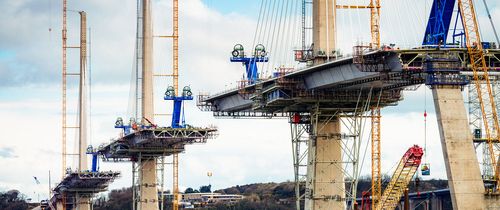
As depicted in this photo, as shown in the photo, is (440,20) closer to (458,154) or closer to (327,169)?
(458,154)

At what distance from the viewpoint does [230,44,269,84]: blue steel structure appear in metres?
178

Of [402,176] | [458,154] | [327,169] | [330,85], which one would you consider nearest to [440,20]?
[458,154]

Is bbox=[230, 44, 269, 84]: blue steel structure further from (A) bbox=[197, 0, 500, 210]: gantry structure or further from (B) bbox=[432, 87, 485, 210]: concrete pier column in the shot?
(B) bbox=[432, 87, 485, 210]: concrete pier column

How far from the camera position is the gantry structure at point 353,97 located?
108750mm

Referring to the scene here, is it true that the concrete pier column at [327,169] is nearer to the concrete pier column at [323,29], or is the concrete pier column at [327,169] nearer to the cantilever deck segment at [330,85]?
the cantilever deck segment at [330,85]

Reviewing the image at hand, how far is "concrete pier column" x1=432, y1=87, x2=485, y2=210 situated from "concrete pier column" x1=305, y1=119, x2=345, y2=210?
146ft

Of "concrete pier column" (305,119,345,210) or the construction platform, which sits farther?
"concrete pier column" (305,119,345,210)

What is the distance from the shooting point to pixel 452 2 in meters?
119

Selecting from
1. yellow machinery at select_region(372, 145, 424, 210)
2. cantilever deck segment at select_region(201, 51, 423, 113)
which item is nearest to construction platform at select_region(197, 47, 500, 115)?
cantilever deck segment at select_region(201, 51, 423, 113)

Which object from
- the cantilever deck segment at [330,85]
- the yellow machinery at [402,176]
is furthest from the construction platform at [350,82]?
the yellow machinery at [402,176]

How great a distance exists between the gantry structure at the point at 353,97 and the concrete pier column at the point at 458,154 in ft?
0.26

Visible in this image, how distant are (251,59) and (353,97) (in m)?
32.5

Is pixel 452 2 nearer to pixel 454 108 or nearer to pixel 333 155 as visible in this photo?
pixel 454 108

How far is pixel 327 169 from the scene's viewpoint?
154m
